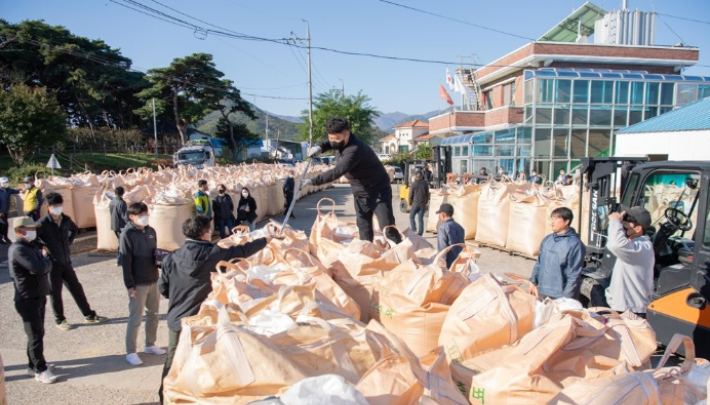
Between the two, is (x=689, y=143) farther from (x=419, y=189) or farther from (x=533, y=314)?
(x=533, y=314)

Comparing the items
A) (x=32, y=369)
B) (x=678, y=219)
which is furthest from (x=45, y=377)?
(x=678, y=219)

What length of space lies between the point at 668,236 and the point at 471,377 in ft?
10.5

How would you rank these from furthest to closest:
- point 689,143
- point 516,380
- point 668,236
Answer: point 689,143
point 668,236
point 516,380

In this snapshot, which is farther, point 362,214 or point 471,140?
point 471,140

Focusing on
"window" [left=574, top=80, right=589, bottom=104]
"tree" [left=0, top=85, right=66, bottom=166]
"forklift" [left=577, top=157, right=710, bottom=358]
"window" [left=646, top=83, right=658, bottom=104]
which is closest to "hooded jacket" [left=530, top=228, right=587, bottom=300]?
"forklift" [left=577, top=157, right=710, bottom=358]

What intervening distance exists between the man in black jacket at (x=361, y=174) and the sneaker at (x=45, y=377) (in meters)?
2.73

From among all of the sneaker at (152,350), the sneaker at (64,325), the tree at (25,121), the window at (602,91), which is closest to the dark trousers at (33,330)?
the sneaker at (152,350)

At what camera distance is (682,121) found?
1496cm

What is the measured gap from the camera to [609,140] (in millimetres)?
19703

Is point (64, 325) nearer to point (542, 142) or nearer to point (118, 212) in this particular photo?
point (118, 212)

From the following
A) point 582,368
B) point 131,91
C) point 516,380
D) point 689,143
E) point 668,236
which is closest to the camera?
point 516,380

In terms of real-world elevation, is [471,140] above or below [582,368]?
above

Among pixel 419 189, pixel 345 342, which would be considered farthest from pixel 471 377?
pixel 419 189

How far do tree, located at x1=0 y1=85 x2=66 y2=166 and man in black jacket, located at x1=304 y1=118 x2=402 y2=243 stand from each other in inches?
859
